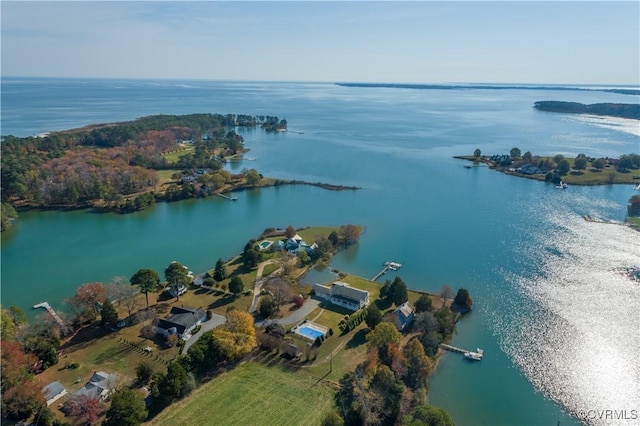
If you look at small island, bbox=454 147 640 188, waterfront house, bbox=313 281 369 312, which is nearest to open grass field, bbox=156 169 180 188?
waterfront house, bbox=313 281 369 312

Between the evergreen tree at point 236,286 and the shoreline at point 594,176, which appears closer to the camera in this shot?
the evergreen tree at point 236,286

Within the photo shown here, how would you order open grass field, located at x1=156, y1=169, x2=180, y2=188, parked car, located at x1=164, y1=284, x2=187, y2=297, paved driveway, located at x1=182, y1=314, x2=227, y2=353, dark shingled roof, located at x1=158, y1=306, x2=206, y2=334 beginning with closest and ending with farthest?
paved driveway, located at x1=182, y1=314, x2=227, y2=353
dark shingled roof, located at x1=158, y1=306, x2=206, y2=334
parked car, located at x1=164, y1=284, x2=187, y2=297
open grass field, located at x1=156, y1=169, x2=180, y2=188

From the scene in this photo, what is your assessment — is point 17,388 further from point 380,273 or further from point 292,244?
point 380,273

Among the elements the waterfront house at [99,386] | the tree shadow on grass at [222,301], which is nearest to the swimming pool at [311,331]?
the tree shadow on grass at [222,301]

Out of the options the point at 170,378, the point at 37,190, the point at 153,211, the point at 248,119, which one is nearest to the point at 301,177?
the point at 153,211

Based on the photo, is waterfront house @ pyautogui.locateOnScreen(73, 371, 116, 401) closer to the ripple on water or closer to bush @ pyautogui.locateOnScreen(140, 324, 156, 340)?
bush @ pyautogui.locateOnScreen(140, 324, 156, 340)

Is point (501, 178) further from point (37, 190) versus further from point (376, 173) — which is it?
point (37, 190)

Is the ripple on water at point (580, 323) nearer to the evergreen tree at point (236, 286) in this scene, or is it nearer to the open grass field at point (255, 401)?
the open grass field at point (255, 401)

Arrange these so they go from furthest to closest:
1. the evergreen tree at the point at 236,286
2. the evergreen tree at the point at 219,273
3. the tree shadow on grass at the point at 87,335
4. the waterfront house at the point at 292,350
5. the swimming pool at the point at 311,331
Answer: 1. the evergreen tree at the point at 219,273
2. the evergreen tree at the point at 236,286
3. the swimming pool at the point at 311,331
4. the tree shadow on grass at the point at 87,335
5. the waterfront house at the point at 292,350
